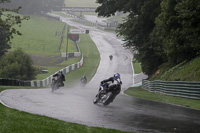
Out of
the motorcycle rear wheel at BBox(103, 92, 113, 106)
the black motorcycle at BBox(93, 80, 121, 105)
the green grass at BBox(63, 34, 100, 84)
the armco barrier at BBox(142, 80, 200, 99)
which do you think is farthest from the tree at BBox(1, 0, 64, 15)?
the motorcycle rear wheel at BBox(103, 92, 113, 106)

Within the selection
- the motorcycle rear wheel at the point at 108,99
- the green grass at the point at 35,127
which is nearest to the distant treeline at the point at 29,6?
the motorcycle rear wheel at the point at 108,99

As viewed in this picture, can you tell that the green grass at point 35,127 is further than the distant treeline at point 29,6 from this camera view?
No

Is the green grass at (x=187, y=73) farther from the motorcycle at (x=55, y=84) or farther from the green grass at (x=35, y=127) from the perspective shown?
the green grass at (x=35, y=127)

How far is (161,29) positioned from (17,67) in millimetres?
27162

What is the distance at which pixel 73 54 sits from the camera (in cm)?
8119

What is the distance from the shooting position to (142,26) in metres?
35.8

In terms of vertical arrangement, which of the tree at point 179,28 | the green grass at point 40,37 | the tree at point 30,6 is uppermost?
the tree at point 30,6

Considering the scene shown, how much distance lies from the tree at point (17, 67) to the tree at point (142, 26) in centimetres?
1921

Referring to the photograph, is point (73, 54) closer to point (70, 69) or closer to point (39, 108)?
point (70, 69)

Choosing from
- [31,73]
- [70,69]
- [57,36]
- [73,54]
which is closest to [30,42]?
[57,36]

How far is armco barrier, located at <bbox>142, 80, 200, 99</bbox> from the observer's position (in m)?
20.0

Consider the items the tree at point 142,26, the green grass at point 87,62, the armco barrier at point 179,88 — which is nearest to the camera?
the armco barrier at point 179,88

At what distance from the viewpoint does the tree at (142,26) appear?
33.6 meters

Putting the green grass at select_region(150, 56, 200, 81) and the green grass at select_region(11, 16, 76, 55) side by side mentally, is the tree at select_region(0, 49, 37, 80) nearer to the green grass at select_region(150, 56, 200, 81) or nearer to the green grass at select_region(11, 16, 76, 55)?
the green grass at select_region(11, 16, 76, 55)
